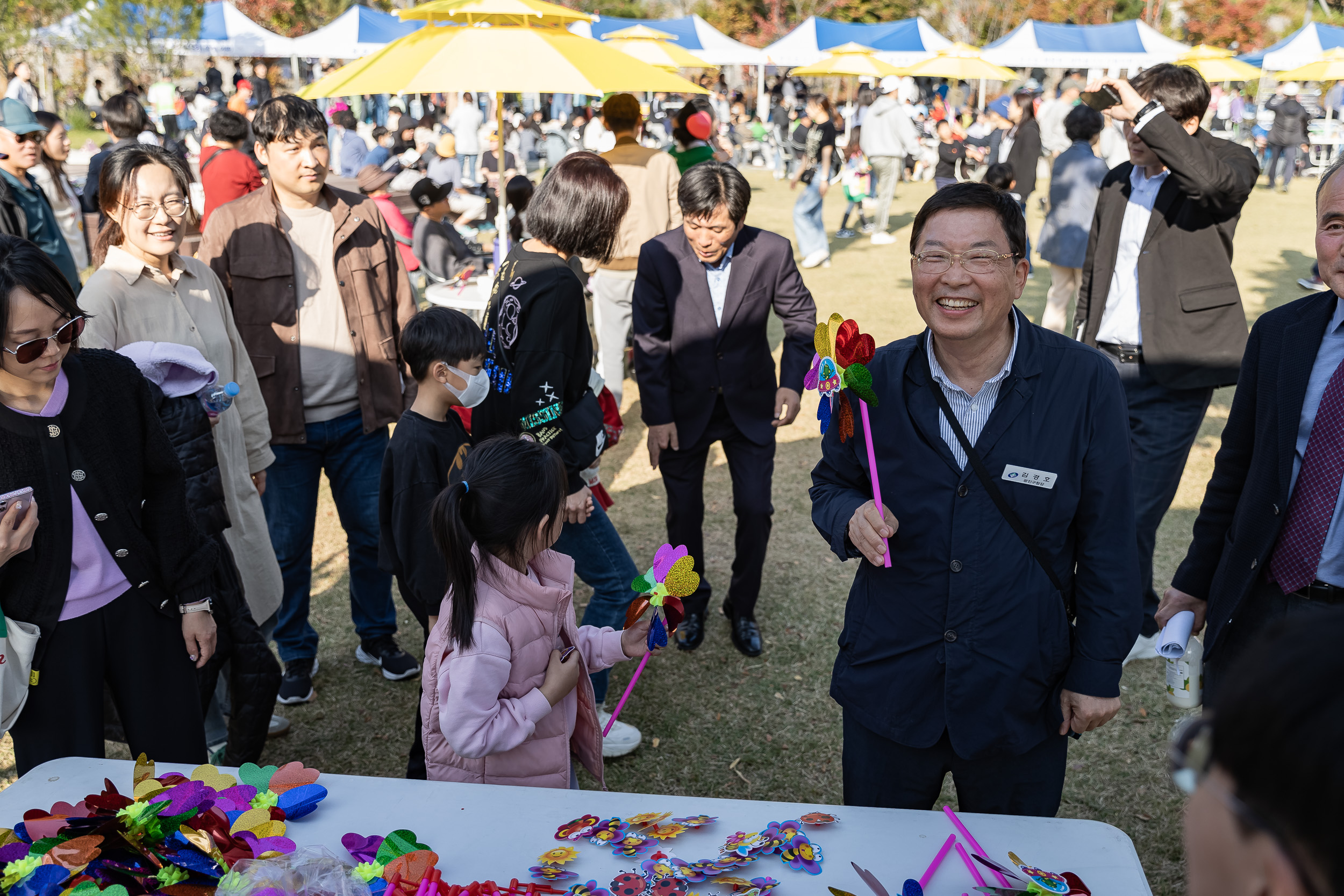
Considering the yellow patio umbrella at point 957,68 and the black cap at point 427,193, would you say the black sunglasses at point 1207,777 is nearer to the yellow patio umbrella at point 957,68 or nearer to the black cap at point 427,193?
the black cap at point 427,193

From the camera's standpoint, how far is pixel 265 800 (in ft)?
5.98

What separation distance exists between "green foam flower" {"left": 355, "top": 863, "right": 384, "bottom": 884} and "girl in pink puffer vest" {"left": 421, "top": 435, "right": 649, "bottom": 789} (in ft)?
1.28

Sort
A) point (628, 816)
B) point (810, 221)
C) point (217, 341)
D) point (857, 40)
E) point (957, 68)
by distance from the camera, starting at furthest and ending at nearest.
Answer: point (857, 40) → point (957, 68) → point (810, 221) → point (217, 341) → point (628, 816)

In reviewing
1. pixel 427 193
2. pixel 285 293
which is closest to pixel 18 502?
pixel 285 293

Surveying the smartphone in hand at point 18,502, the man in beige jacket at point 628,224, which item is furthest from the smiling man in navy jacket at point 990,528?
the man in beige jacket at point 628,224

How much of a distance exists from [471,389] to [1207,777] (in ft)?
7.54

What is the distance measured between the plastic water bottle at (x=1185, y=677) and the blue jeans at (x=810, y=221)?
9.16 metres

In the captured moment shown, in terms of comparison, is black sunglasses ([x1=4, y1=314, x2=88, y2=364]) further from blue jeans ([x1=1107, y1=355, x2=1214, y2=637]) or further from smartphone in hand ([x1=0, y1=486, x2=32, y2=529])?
blue jeans ([x1=1107, y1=355, x2=1214, y2=637])

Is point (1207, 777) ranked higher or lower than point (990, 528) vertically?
higher

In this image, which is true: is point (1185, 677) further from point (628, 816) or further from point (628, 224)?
point (628, 224)

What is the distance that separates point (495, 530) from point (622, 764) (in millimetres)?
1539

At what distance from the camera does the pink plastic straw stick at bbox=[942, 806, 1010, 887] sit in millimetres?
1608

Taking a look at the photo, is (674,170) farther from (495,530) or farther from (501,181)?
(495,530)

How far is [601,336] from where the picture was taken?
610cm
